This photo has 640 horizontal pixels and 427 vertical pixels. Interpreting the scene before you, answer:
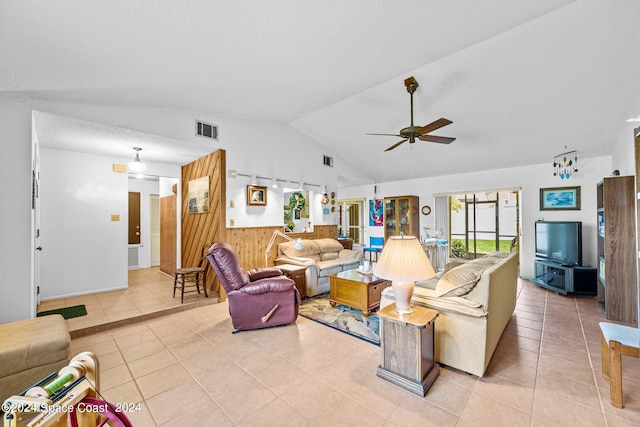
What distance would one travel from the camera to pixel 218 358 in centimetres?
252

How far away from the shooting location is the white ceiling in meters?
1.88

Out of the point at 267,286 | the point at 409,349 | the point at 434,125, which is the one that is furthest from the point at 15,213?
the point at 434,125

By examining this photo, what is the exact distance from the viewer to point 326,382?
2.13 metres

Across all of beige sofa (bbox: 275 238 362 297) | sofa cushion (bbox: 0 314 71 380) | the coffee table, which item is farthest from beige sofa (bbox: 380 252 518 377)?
sofa cushion (bbox: 0 314 71 380)

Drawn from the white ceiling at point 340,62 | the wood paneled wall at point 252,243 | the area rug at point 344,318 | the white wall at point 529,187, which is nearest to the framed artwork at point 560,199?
the white wall at point 529,187

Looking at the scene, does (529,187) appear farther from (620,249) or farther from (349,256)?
(349,256)

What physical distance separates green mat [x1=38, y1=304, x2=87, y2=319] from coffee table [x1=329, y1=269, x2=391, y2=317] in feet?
11.0

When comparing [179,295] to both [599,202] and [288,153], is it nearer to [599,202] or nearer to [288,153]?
[288,153]

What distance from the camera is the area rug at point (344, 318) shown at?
118 inches

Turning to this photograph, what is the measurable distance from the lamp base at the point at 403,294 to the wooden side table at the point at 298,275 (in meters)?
2.28

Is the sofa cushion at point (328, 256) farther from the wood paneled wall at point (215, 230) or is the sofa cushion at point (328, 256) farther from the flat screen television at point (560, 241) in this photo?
the flat screen television at point (560, 241)

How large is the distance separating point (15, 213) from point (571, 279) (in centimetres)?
744

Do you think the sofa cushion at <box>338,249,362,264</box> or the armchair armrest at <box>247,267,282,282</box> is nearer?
the armchair armrest at <box>247,267,282,282</box>

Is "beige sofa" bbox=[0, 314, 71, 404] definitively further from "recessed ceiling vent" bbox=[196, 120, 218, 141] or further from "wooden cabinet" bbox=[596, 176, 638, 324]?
"wooden cabinet" bbox=[596, 176, 638, 324]
